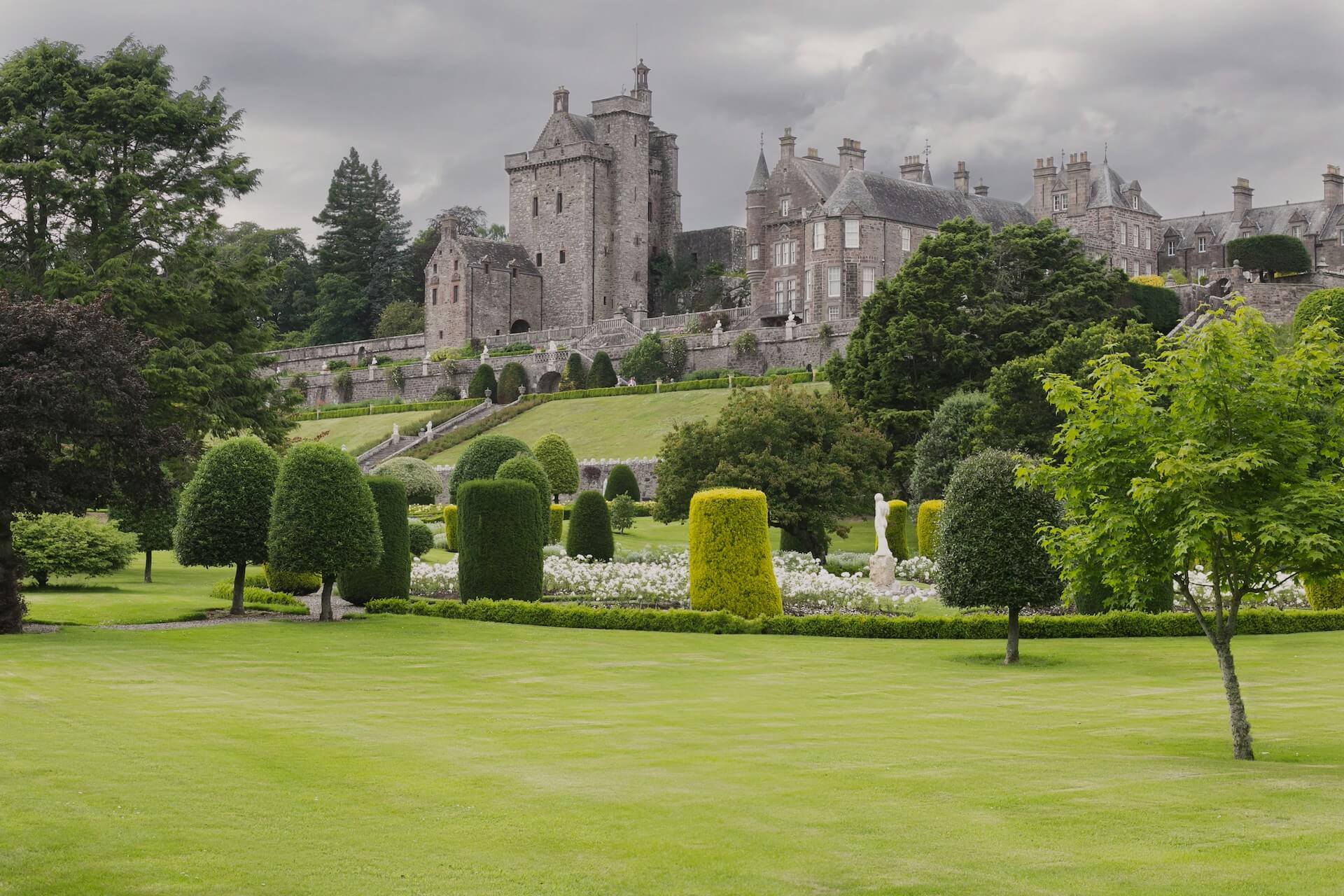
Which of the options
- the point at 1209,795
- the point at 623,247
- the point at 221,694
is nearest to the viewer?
the point at 1209,795

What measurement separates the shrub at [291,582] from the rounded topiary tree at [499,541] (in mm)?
4223

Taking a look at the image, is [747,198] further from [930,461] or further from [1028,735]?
[1028,735]

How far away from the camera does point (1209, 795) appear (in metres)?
9.82

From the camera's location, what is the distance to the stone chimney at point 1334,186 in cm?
8131

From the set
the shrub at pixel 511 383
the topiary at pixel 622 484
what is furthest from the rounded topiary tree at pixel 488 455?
the shrub at pixel 511 383

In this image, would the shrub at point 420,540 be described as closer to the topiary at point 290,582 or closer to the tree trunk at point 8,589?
the topiary at point 290,582

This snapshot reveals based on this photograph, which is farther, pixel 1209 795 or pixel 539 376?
pixel 539 376

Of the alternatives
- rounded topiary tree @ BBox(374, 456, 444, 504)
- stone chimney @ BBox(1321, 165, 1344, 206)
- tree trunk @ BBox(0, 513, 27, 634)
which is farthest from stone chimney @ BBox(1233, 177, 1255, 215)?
tree trunk @ BBox(0, 513, 27, 634)

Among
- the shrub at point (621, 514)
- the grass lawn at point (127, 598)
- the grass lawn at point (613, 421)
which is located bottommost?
the grass lawn at point (127, 598)

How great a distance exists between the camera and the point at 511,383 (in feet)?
252

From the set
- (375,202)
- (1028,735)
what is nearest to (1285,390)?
(1028,735)

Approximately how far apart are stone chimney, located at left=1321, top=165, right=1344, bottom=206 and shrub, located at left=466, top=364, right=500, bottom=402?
4749 centimetres

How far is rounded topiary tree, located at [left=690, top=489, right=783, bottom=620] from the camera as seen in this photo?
79.5 feet

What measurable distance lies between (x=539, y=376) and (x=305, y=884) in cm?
7095
